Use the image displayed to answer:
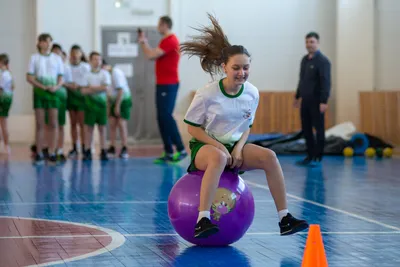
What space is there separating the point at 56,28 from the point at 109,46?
1.34m

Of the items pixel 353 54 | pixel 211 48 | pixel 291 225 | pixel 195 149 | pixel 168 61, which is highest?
pixel 353 54

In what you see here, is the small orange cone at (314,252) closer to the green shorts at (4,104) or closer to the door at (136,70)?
the green shorts at (4,104)

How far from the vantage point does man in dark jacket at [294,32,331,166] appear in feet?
40.8

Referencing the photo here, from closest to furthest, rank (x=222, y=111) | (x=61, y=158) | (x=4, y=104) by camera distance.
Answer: (x=222, y=111)
(x=61, y=158)
(x=4, y=104)

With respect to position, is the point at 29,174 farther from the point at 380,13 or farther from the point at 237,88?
the point at 380,13

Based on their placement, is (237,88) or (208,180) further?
(237,88)

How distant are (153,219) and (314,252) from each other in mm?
2613

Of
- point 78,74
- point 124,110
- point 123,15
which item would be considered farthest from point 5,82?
point 123,15

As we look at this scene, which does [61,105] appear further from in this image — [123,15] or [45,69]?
[123,15]

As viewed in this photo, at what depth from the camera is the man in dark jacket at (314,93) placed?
490 inches

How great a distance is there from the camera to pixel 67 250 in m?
5.38

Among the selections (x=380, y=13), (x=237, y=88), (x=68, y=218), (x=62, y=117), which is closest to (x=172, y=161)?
(x=62, y=117)

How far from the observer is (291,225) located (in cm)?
555

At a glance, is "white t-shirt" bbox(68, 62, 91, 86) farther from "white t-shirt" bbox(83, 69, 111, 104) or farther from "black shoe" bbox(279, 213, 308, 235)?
"black shoe" bbox(279, 213, 308, 235)
